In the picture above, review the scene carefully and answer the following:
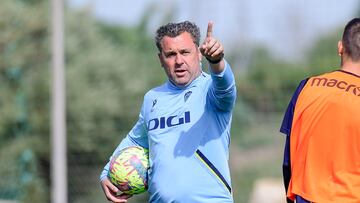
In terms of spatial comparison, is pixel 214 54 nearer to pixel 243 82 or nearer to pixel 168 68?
pixel 168 68

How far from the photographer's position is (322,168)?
5.16 m

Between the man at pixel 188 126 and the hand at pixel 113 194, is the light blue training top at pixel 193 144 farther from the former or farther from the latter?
the hand at pixel 113 194

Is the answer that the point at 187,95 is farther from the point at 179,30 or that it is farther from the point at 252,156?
the point at 252,156

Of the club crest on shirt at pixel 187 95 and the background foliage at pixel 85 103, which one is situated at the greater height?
the club crest on shirt at pixel 187 95

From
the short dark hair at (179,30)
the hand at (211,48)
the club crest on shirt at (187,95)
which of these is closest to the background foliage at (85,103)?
the short dark hair at (179,30)

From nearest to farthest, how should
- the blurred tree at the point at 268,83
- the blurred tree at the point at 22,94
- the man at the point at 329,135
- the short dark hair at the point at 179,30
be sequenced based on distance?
the man at the point at 329,135 < the short dark hair at the point at 179,30 < the blurred tree at the point at 22,94 < the blurred tree at the point at 268,83

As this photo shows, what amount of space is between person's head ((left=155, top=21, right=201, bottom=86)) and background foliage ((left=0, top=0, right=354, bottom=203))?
412 inches

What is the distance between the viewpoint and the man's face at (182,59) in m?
5.78

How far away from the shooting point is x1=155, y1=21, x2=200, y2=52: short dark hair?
5.87 meters

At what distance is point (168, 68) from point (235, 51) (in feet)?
50.7

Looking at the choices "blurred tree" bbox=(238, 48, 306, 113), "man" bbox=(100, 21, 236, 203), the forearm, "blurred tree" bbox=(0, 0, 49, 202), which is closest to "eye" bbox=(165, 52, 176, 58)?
"man" bbox=(100, 21, 236, 203)

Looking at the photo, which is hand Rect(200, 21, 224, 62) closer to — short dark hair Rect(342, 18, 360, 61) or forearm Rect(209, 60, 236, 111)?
forearm Rect(209, 60, 236, 111)

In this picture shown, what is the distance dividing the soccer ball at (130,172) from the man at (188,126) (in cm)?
7

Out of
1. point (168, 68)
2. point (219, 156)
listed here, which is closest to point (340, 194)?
point (219, 156)
